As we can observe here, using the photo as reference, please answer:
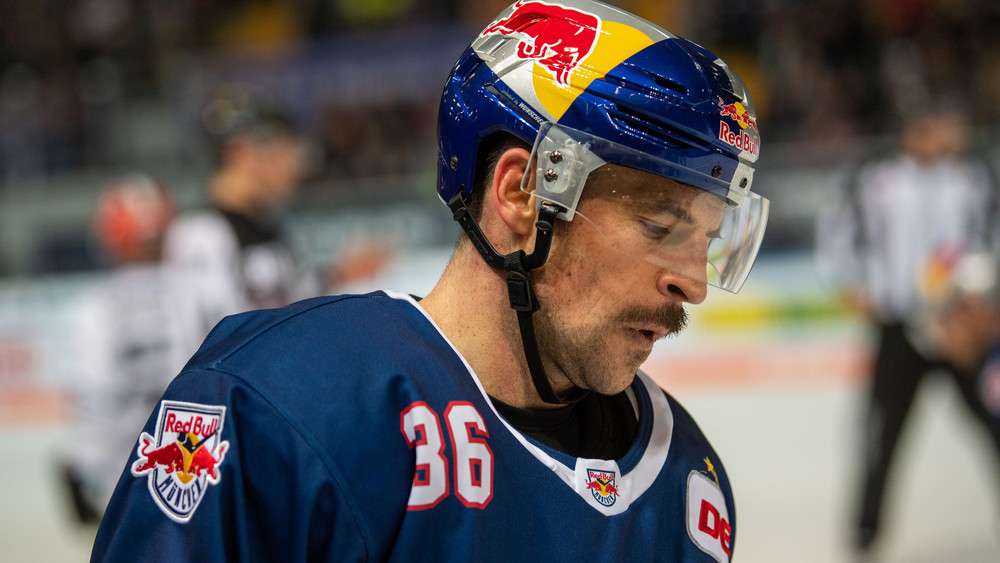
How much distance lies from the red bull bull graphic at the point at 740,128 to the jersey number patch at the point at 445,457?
0.41 metres

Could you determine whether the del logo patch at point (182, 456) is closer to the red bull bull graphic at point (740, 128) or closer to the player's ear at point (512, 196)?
the player's ear at point (512, 196)

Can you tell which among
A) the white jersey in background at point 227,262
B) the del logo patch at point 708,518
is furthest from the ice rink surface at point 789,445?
the del logo patch at point 708,518

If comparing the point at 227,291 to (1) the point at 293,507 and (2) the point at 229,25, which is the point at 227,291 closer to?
(1) the point at 293,507

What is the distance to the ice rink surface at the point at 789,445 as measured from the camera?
385 centimetres

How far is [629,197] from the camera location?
1.03 meters

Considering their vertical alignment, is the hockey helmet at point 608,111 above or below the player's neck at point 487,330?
above

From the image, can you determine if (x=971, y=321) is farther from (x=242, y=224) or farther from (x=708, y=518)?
(x=708, y=518)

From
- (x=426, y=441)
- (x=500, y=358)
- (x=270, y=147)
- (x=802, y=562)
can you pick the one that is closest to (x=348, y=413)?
(x=426, y=441)

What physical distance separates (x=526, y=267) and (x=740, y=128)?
0.28 metres

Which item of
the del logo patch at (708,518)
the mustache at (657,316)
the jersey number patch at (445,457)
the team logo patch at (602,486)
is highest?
the mustache at (657,316)

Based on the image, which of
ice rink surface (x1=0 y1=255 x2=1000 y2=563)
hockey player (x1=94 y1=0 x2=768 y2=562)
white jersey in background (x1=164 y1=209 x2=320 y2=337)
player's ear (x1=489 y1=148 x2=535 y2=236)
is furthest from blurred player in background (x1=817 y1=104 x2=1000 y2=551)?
player's ear (x1=489 y1=148 x2=535 y2=236)

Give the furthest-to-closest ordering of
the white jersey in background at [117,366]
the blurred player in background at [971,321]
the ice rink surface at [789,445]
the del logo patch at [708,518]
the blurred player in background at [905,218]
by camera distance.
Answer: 1. the blurred player in background at [905,218]
2. the ice rink surface at [789,445]
3. the blurred player in background at [971,321]
4. the white jersey in background at [117,366]
5. the del logo patch at [708,518]

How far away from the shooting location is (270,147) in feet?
10.5

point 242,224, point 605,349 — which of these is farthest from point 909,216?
point 605,349
